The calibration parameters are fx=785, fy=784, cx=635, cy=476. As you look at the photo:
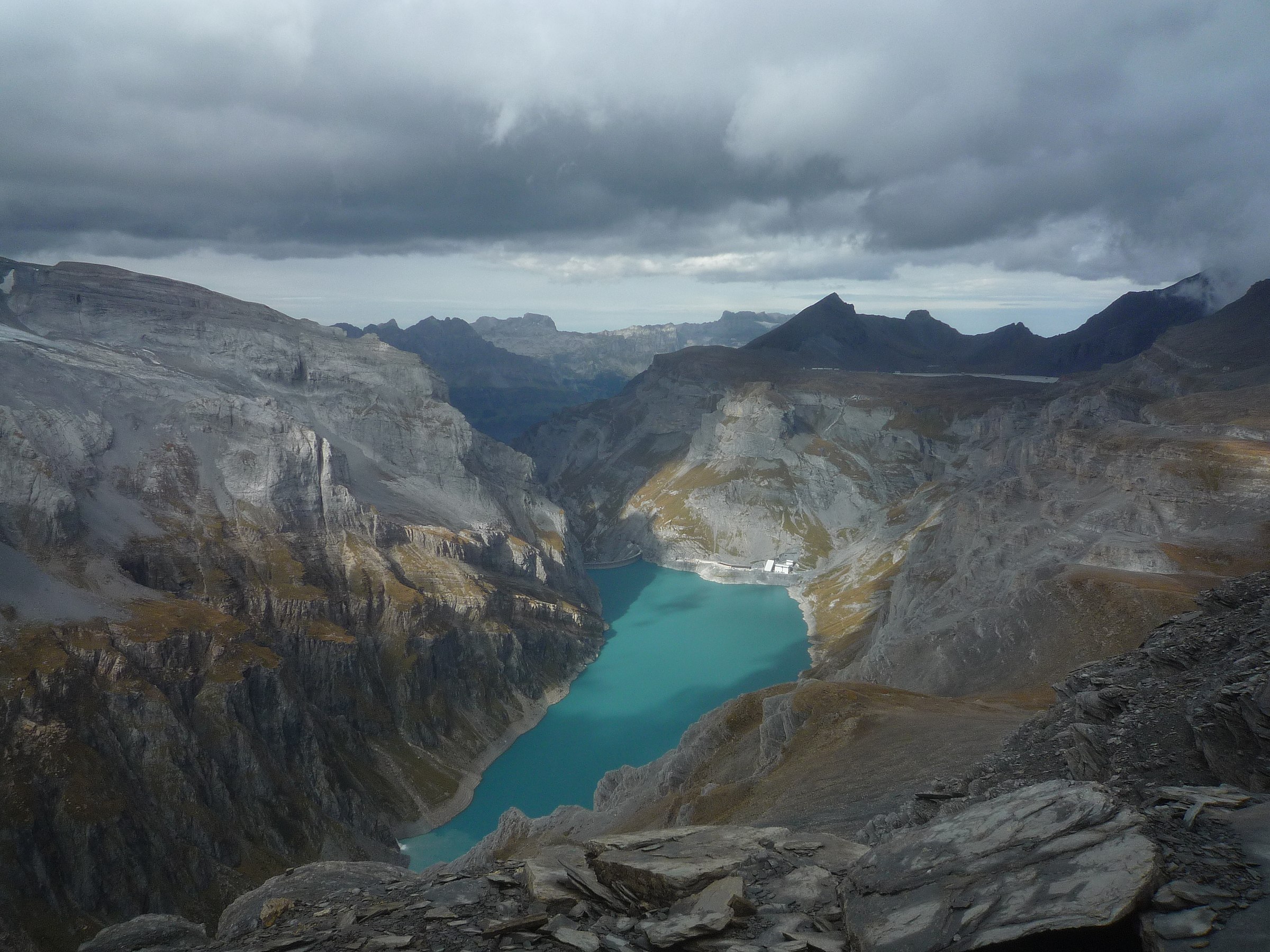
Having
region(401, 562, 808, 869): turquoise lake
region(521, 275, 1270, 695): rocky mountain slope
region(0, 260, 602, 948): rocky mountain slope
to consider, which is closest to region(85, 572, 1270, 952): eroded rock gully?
region(521, 275, 1270, 695): rocky mountain slope

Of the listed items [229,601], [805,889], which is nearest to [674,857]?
[805,889]

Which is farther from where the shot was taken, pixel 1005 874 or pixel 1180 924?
pixel 1005 874

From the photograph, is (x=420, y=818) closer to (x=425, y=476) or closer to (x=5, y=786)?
(x=5, y=786)

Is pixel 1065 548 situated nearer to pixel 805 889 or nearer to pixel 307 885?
pixel 805 889

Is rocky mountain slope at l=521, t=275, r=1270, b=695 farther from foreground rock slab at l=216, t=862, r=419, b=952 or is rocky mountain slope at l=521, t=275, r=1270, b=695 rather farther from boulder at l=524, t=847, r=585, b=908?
foreground rock slab at l=216, t=862, r=419, b=952

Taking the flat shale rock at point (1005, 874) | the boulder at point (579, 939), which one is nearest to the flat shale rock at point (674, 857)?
the boulder at point (579, 939)

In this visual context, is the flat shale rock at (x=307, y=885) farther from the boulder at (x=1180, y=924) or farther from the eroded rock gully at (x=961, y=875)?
the boulder at (x=1180, y=924)

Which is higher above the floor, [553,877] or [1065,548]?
[553,877]

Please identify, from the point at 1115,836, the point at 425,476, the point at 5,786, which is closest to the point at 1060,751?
the point at 1115,836
